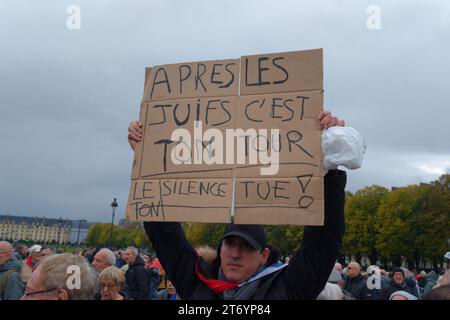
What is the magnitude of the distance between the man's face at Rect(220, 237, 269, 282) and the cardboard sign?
0.79 feet

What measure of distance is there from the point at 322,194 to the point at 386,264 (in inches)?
2706

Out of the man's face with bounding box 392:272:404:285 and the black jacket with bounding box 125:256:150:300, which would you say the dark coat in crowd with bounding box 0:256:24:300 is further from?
the man's face with bounding box 392:272:404:285

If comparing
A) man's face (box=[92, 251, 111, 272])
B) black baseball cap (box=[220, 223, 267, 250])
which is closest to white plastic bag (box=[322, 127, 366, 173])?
black baseball cap (box=[220, 223, 267, 250])

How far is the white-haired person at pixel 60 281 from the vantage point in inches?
117

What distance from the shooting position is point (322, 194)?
289 cm

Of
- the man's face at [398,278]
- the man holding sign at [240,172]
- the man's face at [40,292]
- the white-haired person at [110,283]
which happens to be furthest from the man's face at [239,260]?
the man's face at [398,278]

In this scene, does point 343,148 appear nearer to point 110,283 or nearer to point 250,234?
point 250,234

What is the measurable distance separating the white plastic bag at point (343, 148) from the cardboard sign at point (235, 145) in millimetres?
90

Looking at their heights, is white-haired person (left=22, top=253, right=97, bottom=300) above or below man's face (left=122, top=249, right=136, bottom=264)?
below

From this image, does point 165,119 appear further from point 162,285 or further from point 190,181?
point 162,285

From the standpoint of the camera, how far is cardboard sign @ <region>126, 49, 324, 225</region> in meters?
3.01

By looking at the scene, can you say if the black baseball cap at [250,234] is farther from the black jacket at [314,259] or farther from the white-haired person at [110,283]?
the white-haired person at [110,283]
